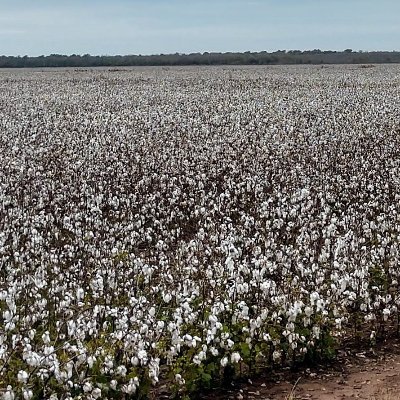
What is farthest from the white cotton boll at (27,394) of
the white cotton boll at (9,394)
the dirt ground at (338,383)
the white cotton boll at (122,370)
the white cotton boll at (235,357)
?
the dirt ground at (338,383)

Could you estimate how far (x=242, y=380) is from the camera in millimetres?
7031

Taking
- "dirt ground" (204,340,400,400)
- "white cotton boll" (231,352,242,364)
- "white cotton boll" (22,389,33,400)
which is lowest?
"dirt ground" (204,340,400,400)

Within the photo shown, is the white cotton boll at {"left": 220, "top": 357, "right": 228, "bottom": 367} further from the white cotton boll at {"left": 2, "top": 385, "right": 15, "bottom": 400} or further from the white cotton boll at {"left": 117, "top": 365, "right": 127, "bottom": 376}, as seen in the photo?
the white cotton boll at {"left": 2, "top": 385, "right": 15, "bottom": 400}

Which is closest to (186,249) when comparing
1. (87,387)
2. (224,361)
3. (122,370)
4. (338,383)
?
(338,383)

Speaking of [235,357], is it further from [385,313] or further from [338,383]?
[385,313]

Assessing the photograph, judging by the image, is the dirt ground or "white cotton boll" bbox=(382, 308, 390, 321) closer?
the dirt ground

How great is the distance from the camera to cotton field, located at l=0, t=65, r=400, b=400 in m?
6.27

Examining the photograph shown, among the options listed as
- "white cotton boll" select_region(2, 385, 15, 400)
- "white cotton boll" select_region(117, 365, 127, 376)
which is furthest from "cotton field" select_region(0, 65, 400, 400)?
"white cotton boll" select_region(2, 385, 15, 400)

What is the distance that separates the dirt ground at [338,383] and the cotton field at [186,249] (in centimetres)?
20

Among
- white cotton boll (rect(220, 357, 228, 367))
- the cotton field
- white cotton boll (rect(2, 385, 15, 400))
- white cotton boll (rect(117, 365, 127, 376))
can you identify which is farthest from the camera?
white cotton boll (rect(220, 357, 228, 367))

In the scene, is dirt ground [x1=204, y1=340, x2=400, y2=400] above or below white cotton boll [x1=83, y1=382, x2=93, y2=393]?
below

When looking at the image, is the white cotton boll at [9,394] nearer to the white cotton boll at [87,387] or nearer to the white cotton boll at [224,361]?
the white cotton boll at [87,387]

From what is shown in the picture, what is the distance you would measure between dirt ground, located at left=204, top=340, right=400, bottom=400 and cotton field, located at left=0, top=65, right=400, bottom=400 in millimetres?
197

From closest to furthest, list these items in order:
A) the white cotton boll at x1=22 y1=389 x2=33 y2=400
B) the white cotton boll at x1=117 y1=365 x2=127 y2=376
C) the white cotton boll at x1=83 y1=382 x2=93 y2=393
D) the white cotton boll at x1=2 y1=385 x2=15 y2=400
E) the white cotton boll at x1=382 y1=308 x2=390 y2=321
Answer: the white cotton boll at x1=2 y1=385 x2=15 y2=400 → the white cotton boll at x1=22 y1=389 x2=33 y2=400 → the white cotton boll at x1=83 y1=382 x2=93 y2=393 → the white cotton boll at x1=117 y1=365 x2=127 y2=376 → the white cotton boll at x1=382 y1=308 x2=390 y2=321
